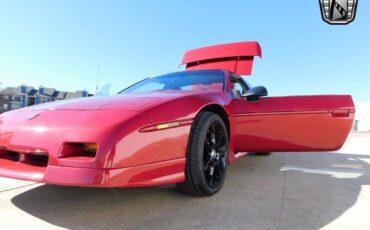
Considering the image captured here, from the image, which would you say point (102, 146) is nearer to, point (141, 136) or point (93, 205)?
point (141, 136)

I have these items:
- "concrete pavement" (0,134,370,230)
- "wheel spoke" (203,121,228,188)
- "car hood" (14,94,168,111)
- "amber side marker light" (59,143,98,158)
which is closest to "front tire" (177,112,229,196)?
"wheel spoke" (203,121,228,188)

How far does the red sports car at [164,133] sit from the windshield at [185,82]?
0.6 inches

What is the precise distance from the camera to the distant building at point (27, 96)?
165ft

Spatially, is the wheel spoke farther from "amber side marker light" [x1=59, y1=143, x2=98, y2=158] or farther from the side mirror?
"amber side marker light" [x1=59, y1=143, x2=98, y2=158]

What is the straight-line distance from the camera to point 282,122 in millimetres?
3236

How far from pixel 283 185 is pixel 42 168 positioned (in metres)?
2.25

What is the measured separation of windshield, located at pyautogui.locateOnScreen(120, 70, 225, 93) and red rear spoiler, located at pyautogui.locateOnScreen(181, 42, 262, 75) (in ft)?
5.19

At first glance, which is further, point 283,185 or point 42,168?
point 283,185

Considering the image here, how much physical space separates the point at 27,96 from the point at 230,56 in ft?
173

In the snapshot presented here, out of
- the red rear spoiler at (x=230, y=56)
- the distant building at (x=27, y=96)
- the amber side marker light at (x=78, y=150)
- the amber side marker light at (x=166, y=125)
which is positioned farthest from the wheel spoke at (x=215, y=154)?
the distant building at (x=27, y=96)

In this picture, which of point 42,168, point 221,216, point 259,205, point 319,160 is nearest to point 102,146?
point 42,168

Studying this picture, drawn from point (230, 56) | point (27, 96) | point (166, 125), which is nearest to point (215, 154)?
point (166, 125)

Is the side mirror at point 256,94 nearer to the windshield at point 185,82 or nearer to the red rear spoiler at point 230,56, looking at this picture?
the windshield at point 185,82

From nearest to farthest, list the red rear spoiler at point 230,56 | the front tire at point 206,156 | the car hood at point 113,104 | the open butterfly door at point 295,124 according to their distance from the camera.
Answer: the car hood at point 113,104 → the front tire at point 206,156 → the open butterfly door at point 295,124 → the red rear spoiler at point 230,56
